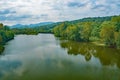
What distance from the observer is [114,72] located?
28.5 m

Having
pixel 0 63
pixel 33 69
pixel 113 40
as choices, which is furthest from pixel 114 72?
pixel 113 40

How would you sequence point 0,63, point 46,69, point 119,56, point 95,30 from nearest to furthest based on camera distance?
point 46,69, point 0,63, point 119,56, point 95,30

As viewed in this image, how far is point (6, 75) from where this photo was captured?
2717 cm

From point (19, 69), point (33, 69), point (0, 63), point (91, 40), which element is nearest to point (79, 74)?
point (33, 69)

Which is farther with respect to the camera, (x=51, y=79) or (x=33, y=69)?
(x=33, y=69)

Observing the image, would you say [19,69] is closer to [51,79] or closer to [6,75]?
[6,75]

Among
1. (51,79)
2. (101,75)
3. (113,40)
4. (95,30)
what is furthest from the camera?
(95,30)

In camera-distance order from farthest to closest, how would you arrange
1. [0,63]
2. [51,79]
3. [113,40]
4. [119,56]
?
[113,40]
[119,56]
[0,63]
[51,79]

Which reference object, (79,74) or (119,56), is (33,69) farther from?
(119,56)

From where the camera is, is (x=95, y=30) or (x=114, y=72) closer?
(x=114, y=72)

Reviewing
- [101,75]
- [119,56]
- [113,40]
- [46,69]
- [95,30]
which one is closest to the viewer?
[101,75]

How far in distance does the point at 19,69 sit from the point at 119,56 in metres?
20.1

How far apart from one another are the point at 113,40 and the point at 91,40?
59.1 feet

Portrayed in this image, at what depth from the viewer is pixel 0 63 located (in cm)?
3456
